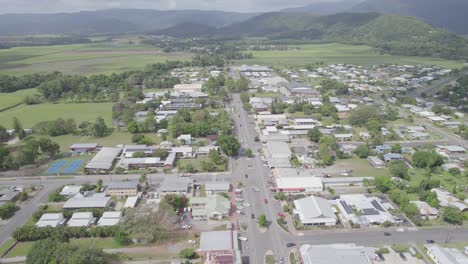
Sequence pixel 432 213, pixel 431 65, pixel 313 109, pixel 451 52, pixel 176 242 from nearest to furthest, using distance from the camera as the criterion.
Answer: pixel 176 242
pixel 432 213
pixel 313 109
pixel 431 65
pixel 451 52

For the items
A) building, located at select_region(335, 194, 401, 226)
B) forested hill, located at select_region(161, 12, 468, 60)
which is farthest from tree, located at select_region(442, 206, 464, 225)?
forested hill, located at select_region(161, 12, 468, 60)

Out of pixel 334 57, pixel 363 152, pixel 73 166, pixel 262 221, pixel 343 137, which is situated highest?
pixel 334 57

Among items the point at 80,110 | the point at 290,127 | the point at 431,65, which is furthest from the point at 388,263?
the point at 431,65

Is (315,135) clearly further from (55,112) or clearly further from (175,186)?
(55,112)

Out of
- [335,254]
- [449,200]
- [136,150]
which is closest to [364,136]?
[449,200]

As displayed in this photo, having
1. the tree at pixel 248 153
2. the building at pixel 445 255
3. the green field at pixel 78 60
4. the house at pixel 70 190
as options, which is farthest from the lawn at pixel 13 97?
the building at pixel 445 255

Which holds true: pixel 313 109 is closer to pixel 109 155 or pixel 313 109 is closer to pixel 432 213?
pixel 432 213
